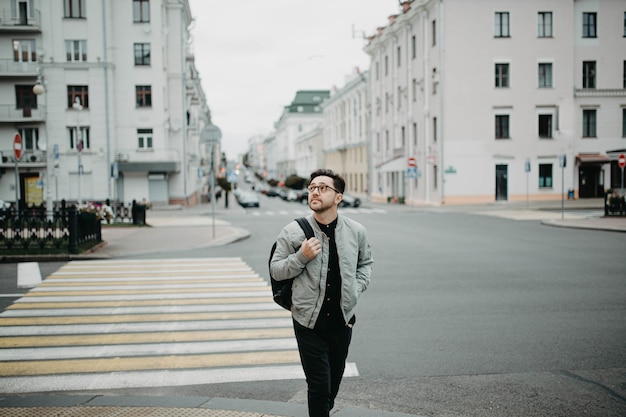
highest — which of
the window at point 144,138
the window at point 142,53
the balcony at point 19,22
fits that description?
the balcony at point 19,22

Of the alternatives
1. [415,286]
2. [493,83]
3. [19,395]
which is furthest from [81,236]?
[493,83]

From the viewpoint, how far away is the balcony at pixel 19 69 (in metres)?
44.7

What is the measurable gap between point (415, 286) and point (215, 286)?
3914mm

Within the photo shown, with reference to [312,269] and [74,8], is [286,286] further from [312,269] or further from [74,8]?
[74,8]

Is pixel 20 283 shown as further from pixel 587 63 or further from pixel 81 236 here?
pixel 587 63

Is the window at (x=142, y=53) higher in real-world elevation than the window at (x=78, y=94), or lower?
higher

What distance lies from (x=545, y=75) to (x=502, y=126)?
17.6ft

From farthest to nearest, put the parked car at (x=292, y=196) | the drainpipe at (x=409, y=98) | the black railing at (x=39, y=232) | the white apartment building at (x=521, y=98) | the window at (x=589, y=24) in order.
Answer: the parked car at (x=292, y=196), the drainpipe at (x=409, y=98), the window at (x=589, y=24), the white apartment building at (x=521, y=98), the black railing at (x=39, y=232)

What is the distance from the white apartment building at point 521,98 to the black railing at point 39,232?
31085 mm

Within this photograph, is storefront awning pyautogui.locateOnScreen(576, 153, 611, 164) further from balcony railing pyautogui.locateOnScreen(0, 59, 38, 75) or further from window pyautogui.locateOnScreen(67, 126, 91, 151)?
balcony railing pyautogui.locateOnScreen(0, 59, 38, 75)

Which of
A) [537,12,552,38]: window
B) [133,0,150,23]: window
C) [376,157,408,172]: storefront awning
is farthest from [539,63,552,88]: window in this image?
[133,0,150,23]: window

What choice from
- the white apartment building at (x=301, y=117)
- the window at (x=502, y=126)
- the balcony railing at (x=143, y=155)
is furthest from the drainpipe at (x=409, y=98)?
the white apartment building at (x=301, y=117)

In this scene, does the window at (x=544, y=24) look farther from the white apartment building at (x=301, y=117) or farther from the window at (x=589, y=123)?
the white apartment building at (x=301, y=117)

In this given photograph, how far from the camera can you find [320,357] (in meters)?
4.12
